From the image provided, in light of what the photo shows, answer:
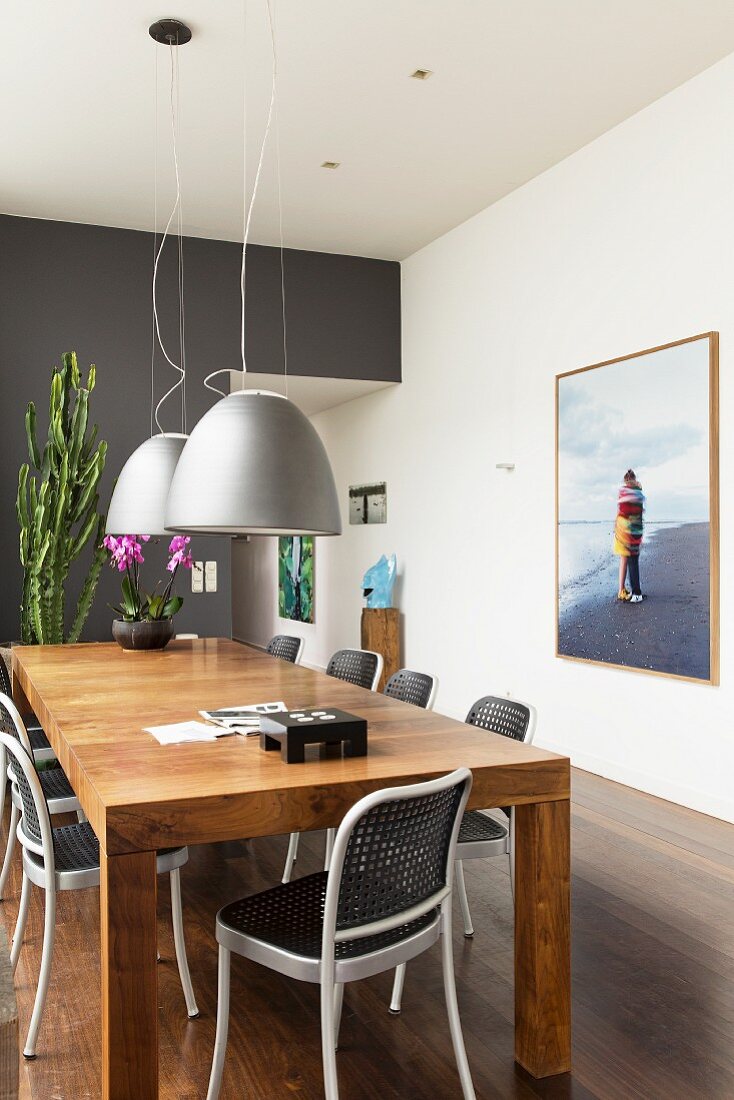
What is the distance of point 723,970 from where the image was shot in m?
2.79

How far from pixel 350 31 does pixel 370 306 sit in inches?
137

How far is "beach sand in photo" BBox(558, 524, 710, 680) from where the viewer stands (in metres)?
4.45

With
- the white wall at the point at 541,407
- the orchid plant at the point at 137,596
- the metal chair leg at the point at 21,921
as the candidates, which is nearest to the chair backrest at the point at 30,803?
the metal chair leg at the point at 21,921

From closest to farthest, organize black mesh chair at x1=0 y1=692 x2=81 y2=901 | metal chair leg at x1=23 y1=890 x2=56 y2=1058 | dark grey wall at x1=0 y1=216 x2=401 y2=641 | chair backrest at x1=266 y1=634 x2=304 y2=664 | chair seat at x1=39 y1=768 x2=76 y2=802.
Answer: metal chair leg at x1=23 y1=890 x2=56 y2=1058, black mesh chair at x1=0 y1=692 x2=81 y2=901, chair seat at x1=39 y1=768 x2=76 y2=802, chair backrest at x1=266 y1=634 x2=304 y2=664, dark grey wall at x1=0 y1=216 x2=401 y2=641

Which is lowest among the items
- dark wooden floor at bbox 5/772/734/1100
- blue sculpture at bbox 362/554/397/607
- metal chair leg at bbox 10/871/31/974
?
dark wooden floor at bbox 5/772/734/1100

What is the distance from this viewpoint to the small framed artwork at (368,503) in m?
8.04

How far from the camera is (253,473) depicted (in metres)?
2.33

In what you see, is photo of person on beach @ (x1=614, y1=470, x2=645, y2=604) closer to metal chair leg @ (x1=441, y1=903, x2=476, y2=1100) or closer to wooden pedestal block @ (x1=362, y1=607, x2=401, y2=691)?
wooden pedestal block @ (x1=362, y1=607, x2=401, y2=691)

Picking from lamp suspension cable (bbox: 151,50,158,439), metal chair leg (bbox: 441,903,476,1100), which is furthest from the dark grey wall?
metal chair leg (bbox: 441,903,476,1100)

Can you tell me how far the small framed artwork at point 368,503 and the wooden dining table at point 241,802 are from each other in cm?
495

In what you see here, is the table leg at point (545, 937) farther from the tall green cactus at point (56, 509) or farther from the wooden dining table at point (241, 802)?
the tall green cactus at point (56, 509)

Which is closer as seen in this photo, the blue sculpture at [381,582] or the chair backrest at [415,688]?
the chair backrest at [415,688]

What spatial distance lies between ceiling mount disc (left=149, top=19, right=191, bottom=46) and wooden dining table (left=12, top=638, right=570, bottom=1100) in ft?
9.51

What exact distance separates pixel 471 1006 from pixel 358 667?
5.79ft
